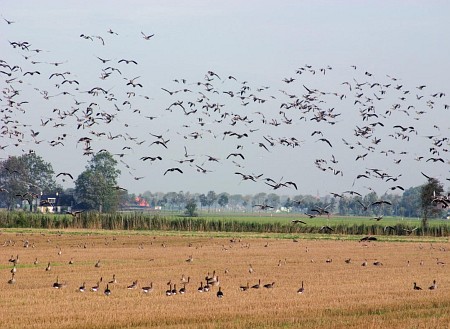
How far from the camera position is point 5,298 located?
96.5ft

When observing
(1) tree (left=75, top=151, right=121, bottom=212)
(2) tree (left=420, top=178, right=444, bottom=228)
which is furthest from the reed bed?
(1) tree (left=75, top=151, right=121, bottom=212)

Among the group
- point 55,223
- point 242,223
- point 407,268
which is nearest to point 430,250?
point 407,268

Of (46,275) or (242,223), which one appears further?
(242,223)

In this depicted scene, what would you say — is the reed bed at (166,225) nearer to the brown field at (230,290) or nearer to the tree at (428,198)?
the tree at (428,198)

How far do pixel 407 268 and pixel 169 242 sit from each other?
2863cm

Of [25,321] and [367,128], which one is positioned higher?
[367,128]

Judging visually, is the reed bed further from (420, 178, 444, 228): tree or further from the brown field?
the brown field

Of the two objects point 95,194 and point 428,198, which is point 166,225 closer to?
point 428,198

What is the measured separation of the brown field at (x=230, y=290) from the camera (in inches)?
990

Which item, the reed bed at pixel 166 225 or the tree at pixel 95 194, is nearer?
the reed bed at pixel 166 225

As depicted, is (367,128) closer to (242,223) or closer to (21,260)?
(21,260)

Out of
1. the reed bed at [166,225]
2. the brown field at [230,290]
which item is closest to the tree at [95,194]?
the reed bed at [166,225]

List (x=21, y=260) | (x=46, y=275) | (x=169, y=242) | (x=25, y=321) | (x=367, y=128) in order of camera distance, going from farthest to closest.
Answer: (x=169, y=242), (x=21, y=260), (x=367, y=128), (x=46, y=275), (x=25, y=321)

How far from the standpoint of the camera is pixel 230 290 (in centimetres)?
3284
